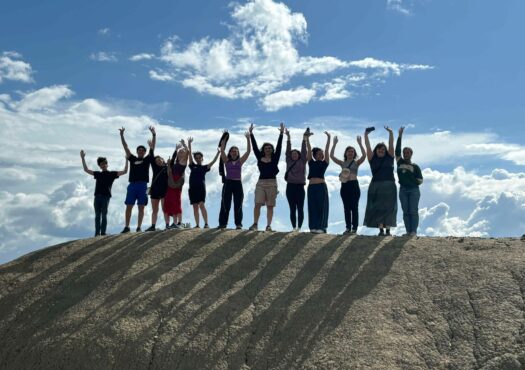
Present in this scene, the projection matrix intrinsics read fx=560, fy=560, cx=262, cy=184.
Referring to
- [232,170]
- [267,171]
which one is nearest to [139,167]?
[232,170]

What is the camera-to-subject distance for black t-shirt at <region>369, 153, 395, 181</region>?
46.8ft

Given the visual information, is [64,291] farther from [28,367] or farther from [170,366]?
[170,366]

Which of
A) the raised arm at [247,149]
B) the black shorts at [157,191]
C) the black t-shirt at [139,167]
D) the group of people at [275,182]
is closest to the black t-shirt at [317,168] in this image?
the group of people at [275,182]

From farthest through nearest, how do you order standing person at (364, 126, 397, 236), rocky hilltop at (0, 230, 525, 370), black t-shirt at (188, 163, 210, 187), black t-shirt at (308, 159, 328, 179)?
black t-shirt at (188, 163, 210, 187)
black t-shirt at (308, 159, 328, 179)
standing person at (364, 126, 397, 236)
rocky hilltop at (0, 230, 525, 370)

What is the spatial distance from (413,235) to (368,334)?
448cm

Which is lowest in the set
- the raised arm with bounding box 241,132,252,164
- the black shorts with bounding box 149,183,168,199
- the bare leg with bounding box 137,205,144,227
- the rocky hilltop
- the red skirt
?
the rocky hilltop

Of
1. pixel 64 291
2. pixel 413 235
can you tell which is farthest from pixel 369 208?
pixel 64 291

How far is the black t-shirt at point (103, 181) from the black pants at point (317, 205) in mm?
5565

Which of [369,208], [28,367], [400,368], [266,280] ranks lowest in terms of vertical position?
[28,367]

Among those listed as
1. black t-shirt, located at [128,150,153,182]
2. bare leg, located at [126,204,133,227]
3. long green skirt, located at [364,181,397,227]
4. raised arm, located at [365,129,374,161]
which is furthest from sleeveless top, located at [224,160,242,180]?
long green skirt, located at [364,181,397,227]

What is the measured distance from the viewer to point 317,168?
14.5 metres

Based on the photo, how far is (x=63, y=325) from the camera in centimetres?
1188

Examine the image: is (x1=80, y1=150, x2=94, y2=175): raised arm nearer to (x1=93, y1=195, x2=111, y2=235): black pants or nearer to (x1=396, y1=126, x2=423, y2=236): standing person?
(x1=93, y1=195, x2=111, y2=235): black pants

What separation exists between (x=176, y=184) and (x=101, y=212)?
2.32 metres
